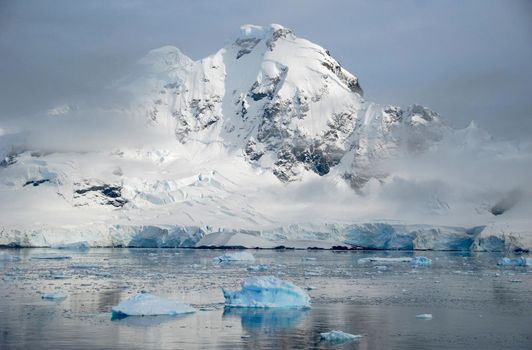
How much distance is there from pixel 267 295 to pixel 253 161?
143m

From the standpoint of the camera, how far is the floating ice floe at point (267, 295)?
29.7 m

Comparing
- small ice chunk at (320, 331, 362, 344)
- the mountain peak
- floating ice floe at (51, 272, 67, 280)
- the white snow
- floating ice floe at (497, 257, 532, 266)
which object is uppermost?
the mountain peak

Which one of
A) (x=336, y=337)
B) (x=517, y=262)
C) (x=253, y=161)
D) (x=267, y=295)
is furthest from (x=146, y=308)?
(x=253, y=161)

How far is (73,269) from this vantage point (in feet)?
175

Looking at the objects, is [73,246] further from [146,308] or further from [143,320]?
[143,320]

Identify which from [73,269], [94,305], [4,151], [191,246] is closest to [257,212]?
[191,246]

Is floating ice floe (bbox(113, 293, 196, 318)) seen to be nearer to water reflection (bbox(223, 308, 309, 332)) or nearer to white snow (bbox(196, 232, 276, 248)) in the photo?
water reflection (bbox(223, 308, 309, 332))

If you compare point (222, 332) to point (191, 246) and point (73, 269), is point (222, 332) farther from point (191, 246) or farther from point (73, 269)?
point (191, 246)

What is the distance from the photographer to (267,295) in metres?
30.1

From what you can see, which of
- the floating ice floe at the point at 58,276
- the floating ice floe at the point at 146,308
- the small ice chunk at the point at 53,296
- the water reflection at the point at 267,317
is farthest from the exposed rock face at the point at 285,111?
the floating ice floe at the point at 146,308

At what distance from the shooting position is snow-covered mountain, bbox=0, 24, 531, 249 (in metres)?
129

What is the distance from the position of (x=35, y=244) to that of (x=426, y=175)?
76.6 metres

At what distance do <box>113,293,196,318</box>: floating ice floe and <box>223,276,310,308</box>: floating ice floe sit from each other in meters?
3.20

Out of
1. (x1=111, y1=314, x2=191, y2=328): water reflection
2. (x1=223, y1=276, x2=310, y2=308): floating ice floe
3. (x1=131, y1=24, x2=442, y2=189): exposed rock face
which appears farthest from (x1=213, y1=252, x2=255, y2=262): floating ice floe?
(x1=131, y1=24, x2=442, y2=189): exposed rock face
